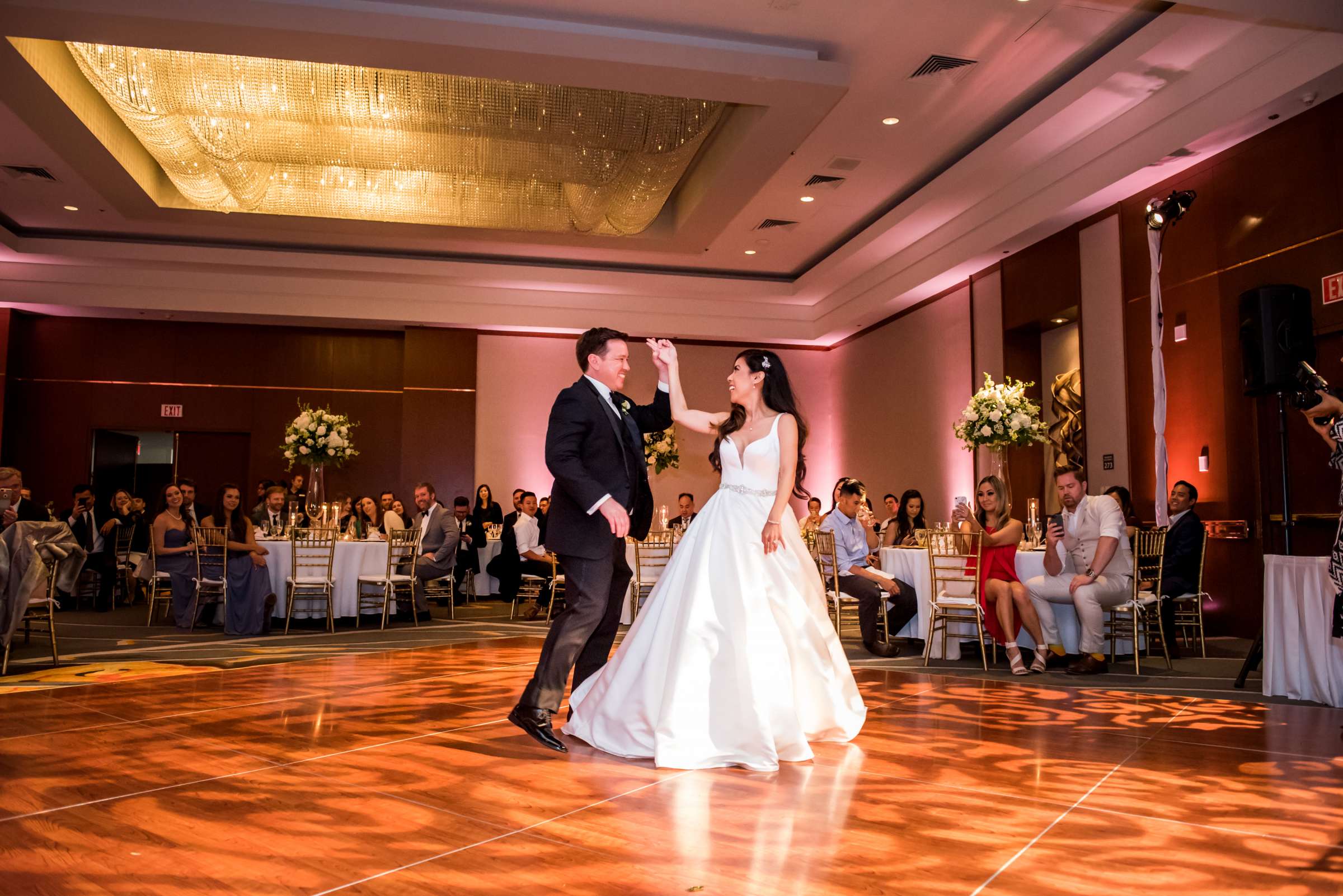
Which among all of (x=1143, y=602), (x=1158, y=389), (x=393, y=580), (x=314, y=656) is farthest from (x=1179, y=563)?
(x=393, y=580)

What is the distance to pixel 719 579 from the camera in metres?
3.62

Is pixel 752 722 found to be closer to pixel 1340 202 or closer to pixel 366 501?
pixel 1340 202

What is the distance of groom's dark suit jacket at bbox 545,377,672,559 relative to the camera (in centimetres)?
375

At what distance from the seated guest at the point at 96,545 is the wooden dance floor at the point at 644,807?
621 cm

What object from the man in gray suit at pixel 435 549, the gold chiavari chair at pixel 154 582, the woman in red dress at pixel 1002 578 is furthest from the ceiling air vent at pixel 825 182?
the gold chiavari chair at pixel 154 582

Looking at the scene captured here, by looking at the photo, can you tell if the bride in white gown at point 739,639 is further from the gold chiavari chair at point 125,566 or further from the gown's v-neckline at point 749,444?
the gold chiavari chair at point 125,566

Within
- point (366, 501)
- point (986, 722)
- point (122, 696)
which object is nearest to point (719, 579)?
point (986, 722)

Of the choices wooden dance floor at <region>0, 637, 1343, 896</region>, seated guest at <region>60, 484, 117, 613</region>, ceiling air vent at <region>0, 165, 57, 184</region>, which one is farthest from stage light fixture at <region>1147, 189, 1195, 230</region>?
ceiling air vent at <region>0, 165, 57, 184</region>

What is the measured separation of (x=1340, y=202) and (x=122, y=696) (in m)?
8.28

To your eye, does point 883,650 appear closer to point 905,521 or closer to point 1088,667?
point 1088,667

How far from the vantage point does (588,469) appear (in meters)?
3.89

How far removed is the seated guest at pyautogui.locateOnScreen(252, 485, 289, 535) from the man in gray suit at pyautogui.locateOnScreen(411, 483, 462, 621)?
1.29m

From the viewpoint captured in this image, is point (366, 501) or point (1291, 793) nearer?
point (1291, 793)

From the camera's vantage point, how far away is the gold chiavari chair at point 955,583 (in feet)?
20.5
